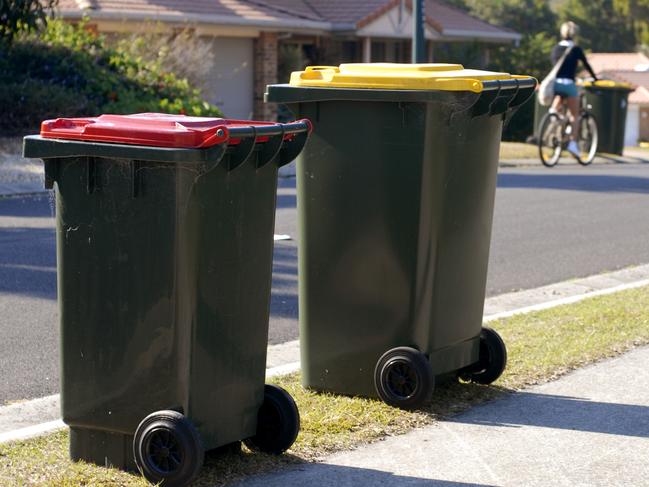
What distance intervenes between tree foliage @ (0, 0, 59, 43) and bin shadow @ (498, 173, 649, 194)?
762cm

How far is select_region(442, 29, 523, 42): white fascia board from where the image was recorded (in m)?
33.8

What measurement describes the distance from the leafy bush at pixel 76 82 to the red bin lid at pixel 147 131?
14231mm

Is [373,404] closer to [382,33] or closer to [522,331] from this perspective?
[522,331]

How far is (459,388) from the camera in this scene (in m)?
5.82

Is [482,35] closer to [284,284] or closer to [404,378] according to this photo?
[284,284]

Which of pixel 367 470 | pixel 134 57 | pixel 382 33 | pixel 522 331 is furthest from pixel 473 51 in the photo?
pixel 367 470

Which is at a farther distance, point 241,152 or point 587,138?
point 587,138

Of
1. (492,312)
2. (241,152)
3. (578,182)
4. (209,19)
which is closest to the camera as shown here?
(241,152)

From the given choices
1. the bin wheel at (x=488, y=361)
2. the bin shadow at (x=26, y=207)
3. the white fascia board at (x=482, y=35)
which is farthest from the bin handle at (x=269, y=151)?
the white fascia board at (x=482, y=35)

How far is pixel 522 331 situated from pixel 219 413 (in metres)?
3.06

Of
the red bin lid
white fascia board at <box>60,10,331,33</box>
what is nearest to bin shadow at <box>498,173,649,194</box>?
white fascia board at <box>60,10,331,33</box>

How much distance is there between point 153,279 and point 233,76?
23.8 metres

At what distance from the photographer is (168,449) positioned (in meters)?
4.23

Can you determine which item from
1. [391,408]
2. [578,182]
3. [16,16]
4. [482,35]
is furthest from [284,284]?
[482,35]
